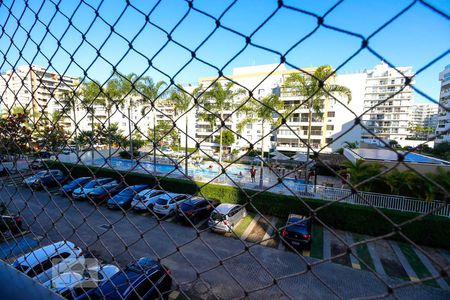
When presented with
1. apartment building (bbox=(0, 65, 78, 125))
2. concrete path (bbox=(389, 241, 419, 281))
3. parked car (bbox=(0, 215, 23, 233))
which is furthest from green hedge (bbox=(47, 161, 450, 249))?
apartment building (bbox=(0, 65, 78, 125))

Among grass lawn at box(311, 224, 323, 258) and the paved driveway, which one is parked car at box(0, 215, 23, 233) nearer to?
the paved driveway

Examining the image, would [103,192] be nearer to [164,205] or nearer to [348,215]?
[164,205]

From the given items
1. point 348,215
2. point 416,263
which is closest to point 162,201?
point 348,215

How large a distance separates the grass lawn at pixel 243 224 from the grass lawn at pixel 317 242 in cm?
165

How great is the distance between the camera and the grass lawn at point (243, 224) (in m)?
5.96

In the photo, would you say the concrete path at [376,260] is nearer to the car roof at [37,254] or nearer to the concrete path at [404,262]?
the concrete path at [404,262]

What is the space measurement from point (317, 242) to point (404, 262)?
5.27ft

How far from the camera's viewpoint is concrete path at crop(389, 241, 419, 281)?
4231 mm

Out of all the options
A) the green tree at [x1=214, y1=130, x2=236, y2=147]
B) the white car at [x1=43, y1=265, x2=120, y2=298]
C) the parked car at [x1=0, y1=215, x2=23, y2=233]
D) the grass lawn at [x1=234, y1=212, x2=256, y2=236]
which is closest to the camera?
the white car at [x1=43, y1=265, x2=120, y2=298]

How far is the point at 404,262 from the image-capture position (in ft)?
15.4

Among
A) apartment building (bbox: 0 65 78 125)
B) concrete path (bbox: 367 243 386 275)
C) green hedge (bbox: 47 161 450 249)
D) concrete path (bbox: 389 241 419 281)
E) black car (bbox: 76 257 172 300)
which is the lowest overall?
concrete path (bbox: 367 243 386 275)

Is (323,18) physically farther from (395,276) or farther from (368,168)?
(368,168)

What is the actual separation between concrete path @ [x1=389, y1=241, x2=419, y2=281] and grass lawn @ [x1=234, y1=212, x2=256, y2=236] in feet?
10.8

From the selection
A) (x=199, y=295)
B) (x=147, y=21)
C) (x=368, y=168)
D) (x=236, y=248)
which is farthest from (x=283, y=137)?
(x=147, y=21)
